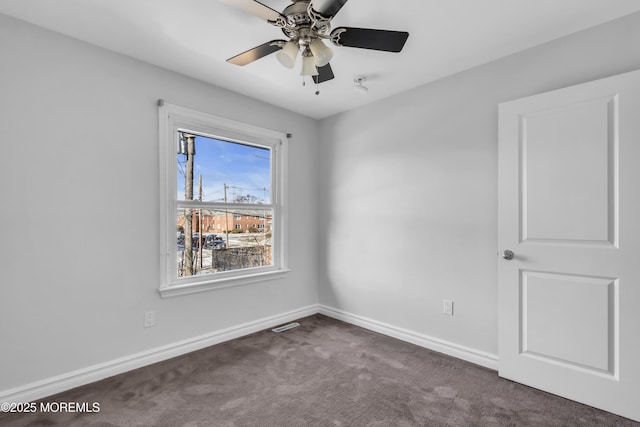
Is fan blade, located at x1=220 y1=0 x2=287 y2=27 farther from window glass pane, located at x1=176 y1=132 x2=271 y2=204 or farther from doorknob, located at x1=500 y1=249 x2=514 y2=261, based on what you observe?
doorknob, located at x1=500 y1=249 x2=514 y2=261

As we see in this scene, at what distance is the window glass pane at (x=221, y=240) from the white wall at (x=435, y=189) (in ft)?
2.78

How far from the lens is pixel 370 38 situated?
1746 millimetres

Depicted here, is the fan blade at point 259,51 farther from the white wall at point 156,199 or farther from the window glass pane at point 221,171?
the window glass pane at point 221,171

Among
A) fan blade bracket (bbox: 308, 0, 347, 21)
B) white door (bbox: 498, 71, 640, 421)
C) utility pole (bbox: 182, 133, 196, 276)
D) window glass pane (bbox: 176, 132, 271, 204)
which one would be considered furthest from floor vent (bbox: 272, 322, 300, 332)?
fan blade bracket (bbox: 308, 0, 347, 21)

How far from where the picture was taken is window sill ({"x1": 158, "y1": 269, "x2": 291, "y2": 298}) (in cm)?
260

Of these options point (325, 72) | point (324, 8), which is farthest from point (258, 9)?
point (325, 72)

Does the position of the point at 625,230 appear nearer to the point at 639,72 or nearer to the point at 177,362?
the point at 639,72

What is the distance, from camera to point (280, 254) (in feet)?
11.6

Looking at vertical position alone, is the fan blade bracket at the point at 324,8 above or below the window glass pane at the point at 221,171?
above

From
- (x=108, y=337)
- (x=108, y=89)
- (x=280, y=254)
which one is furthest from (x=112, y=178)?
(x=280, y=254)

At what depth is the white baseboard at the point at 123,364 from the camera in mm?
1982

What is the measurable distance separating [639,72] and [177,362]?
12.1 feet

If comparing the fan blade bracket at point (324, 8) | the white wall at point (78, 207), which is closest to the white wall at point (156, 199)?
the white wall at point (78, 207)

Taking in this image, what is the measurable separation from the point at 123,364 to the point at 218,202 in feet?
4.90
